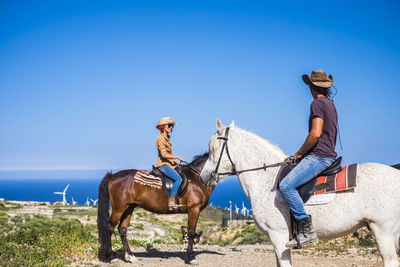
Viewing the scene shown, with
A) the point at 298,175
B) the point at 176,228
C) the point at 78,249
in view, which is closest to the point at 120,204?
the point at 78,249

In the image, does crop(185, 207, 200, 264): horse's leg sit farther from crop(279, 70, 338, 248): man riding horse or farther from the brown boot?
crop(279, 70, 338, 248): man riding horse

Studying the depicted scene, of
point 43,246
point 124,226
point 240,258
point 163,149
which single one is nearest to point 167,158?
point 163,149

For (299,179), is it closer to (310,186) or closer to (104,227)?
(310,186)

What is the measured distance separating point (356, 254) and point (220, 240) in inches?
329

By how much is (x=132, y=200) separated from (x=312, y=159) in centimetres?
648

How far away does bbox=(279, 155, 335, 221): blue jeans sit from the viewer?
17.2 feet

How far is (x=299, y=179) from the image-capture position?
5270mm

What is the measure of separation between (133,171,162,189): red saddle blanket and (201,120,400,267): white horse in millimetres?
4464

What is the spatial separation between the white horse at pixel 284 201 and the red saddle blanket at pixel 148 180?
4.46 meters

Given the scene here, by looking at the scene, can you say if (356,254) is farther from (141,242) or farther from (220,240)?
(220,240)

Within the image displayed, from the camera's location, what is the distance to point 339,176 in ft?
17.3

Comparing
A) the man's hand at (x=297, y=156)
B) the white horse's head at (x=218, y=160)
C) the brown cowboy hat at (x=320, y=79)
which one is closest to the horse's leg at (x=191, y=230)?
the white horse's head at (x=218, y=160)

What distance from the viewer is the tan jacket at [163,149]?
1005 centimetres

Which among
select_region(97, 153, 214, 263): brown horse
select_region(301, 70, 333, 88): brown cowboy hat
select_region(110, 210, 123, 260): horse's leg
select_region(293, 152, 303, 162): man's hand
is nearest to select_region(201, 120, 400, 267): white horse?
select_region(293, 152, 303, 162): man's hand
